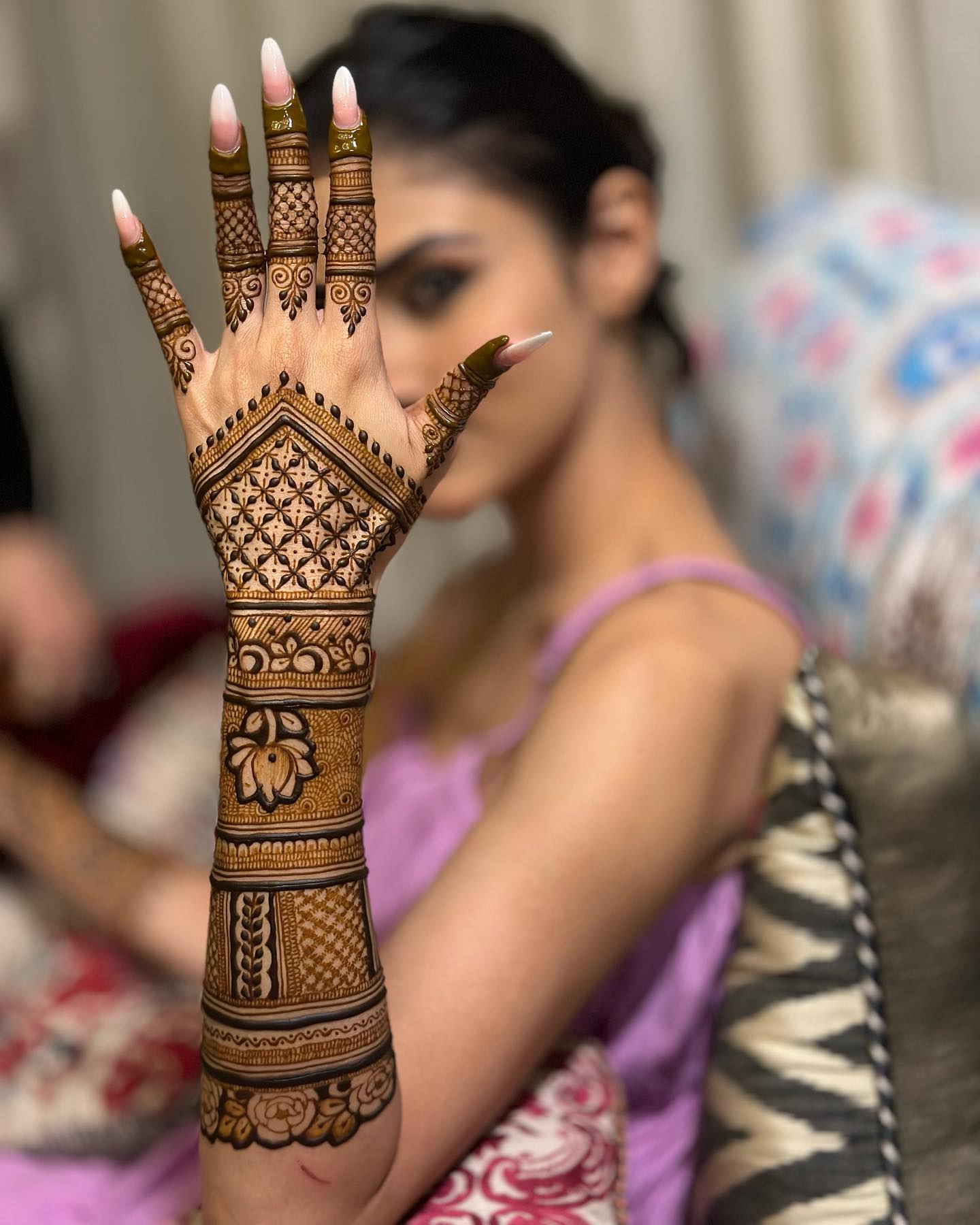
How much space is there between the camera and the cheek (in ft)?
3.13

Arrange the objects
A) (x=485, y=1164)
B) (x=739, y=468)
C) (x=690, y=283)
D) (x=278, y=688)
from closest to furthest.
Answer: (x=278, y=688) < (x=485, y=1164) < (x=739, y=468) < (x=690, y=283)

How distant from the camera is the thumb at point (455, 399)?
58cm

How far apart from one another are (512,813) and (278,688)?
215 millimetres

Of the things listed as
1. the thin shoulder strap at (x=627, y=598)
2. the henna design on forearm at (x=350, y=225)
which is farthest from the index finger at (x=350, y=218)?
the thin shoulder strap at (x=627, y=598)

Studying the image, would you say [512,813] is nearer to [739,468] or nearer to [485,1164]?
[485,1164]

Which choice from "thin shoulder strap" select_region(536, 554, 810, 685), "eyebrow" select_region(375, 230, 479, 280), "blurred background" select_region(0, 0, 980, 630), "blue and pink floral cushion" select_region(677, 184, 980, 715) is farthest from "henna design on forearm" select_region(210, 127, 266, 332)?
"blurred background" select_region(0, 0, 980, 630)

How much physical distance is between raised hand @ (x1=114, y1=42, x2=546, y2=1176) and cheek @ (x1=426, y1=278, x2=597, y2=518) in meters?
0.37

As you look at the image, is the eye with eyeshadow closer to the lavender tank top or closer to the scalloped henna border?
the lavender tank top

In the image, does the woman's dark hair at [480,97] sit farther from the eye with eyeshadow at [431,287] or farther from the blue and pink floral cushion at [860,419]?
the blue and pink floral cushion at [860,419]

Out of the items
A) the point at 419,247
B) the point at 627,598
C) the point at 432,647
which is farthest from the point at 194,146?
the point at 627,598

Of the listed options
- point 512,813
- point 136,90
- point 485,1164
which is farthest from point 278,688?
point 136,90

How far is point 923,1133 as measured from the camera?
0.75 meters

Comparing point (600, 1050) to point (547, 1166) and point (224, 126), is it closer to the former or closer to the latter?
point (547, 1166)

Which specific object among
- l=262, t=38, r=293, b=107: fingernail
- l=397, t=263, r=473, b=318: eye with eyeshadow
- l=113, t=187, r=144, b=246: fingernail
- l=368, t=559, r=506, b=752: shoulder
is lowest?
l=368, t=559, r=506, b=752: shoulder
